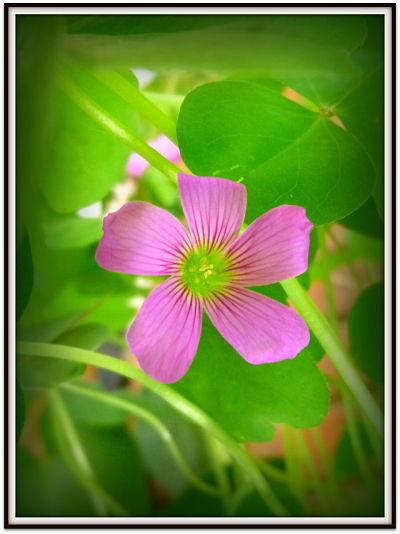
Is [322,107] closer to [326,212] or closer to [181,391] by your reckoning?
Result: [326,212]

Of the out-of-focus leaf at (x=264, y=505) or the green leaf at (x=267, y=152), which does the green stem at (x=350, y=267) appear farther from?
the out-of-focus leaf at (x=264, y=505)

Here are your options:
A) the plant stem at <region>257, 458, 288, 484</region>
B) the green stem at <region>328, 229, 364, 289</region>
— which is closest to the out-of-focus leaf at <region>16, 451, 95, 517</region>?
the plant stem at <region>257, 458, 288, 484</region>

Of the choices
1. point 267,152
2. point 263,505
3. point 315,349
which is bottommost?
point 263,505

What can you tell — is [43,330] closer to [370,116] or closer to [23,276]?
[23,276]

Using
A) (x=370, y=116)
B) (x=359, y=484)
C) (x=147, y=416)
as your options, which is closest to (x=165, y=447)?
(x=147, y=416)

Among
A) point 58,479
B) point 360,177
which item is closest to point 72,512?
point 58,479

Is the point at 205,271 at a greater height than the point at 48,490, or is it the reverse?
the point at 205,271
